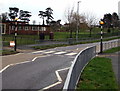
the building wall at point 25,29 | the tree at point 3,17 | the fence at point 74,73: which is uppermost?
the tree at point 3,17

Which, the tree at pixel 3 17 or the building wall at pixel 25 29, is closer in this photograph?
the building wall at pixel 25 29

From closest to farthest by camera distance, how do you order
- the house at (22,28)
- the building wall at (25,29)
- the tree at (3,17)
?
1. the house at (22,28)
2. the building wall at (25,29)
3. the tree at (3,17)

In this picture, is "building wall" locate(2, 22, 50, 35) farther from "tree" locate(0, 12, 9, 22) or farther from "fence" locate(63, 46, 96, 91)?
"fence" locate(63, 46, 96, 91)

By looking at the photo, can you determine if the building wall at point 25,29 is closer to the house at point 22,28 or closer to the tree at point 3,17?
the house at point 22,28

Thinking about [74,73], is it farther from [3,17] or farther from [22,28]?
[3,17]

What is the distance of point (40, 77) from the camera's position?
10.5 meters

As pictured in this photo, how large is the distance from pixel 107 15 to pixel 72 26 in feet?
191

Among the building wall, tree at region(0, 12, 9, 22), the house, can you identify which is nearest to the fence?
the house

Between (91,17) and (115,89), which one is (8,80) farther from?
(91,17)

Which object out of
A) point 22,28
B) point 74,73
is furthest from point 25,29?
point 74,73

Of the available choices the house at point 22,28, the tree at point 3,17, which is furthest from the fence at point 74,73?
the tree at point 3,17

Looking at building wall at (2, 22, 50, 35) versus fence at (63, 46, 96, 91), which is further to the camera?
building wall at (2, 22, 50, 35)

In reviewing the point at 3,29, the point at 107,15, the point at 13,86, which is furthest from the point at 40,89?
the point at 107,15

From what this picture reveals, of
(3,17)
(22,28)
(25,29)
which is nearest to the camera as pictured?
(22,28)
